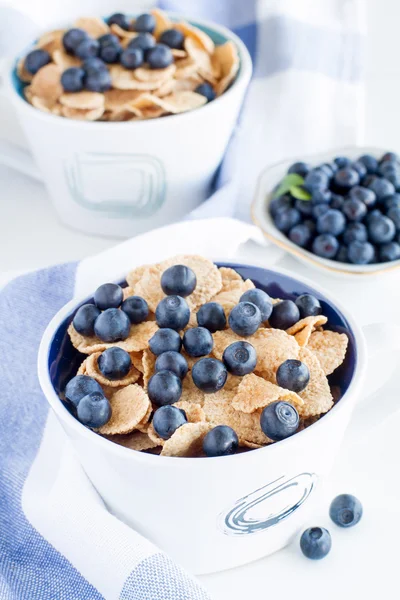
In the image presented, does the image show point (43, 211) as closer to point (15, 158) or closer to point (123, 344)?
point (15, 158)

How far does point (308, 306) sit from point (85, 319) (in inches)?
8.1

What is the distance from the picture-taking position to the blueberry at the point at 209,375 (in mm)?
628

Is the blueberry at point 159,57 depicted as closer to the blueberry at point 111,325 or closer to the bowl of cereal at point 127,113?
the bowl of cereal at point 127,113

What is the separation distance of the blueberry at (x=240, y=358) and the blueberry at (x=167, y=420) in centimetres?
7

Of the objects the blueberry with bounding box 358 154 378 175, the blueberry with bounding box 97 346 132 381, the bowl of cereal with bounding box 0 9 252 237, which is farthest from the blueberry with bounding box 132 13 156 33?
the blueberry with bounding box 97 346 132 381

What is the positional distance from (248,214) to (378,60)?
640 millimetres

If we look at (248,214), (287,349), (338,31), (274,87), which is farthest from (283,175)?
(287,349)

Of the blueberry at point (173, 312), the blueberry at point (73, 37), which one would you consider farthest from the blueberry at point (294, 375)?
the blueberry at point (73, 37)

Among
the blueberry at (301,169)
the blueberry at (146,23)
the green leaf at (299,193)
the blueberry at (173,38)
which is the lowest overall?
the green leaf at (299,193)

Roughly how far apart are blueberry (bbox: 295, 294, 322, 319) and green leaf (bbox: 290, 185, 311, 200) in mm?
438

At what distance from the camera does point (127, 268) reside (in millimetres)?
911

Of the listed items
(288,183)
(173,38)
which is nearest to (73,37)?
(173,38)

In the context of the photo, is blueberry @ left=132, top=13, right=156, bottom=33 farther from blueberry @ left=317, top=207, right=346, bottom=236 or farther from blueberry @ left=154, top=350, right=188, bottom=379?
blueberry @ left=154, top=350, right=188, bottom=379

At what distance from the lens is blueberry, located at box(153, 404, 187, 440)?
591 mm
